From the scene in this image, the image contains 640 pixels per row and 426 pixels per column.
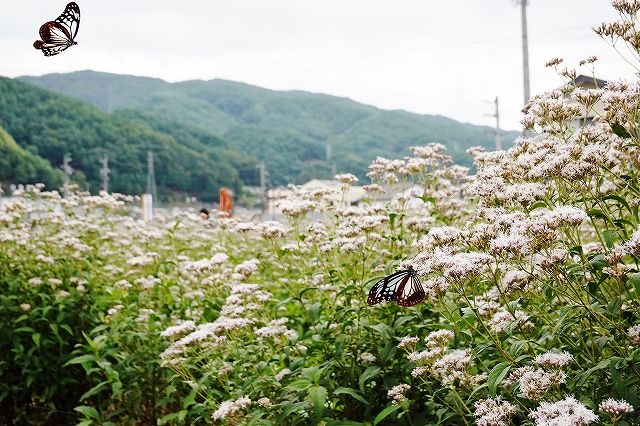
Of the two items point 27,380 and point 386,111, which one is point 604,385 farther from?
point 386,111

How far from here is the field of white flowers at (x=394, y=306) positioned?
9.05ft

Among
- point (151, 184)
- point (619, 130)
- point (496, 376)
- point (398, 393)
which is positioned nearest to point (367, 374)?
point (398, 393)

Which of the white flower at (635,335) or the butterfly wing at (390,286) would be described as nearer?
the white flower at (635,335)

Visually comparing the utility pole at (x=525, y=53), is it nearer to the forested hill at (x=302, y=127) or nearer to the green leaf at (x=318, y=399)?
the green leaf at (x=318, y=399)

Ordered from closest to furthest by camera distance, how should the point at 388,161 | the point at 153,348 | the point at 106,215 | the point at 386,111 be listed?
the point at 153,348 → the point at 388,161 → the point at 106,215 → the point at 386,111

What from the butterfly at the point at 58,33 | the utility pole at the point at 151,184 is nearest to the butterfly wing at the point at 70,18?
the butterfly at the point at 58,33

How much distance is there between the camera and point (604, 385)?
8.87ft

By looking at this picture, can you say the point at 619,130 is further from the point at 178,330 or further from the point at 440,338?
the point at 178,330

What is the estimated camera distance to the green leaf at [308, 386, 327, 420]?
11.2ft

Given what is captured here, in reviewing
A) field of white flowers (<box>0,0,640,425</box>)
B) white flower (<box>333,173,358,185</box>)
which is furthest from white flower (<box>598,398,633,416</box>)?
white flower (<box>333,173,358,185</box>)

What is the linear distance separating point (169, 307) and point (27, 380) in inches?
60.5

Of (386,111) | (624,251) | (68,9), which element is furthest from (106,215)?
(386,111)

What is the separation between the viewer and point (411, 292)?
328 centimetres

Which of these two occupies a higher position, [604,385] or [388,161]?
[388,161]
